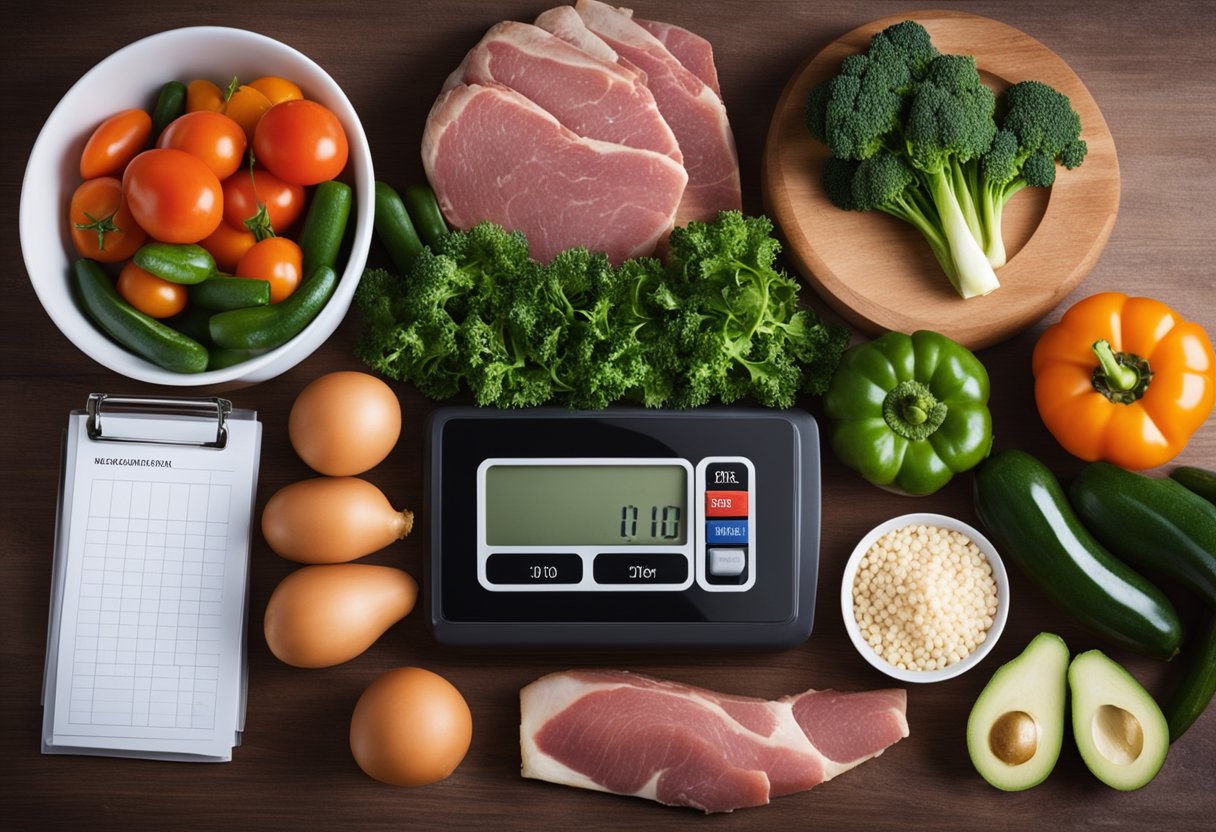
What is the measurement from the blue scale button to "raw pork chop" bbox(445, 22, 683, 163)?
1.75ft

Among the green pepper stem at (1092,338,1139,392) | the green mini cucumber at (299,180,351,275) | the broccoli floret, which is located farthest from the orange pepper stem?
the green mini cucumber at (299,180,351,275)

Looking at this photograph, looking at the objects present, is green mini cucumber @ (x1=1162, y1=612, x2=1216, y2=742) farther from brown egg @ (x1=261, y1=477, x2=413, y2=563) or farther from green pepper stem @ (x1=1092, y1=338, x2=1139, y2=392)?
brown egg @ (x1=261, y1=477, x2=413, y2=563)

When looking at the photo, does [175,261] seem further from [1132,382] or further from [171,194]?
[1132,382]

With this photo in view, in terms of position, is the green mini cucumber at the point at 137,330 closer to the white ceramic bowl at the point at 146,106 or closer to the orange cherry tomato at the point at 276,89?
the white ceramic bowl at the point at 146,106

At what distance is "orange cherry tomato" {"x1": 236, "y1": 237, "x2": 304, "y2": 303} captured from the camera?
1.33 metres

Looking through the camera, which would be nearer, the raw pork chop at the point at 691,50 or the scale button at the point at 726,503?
the scale button at the point at 726,503

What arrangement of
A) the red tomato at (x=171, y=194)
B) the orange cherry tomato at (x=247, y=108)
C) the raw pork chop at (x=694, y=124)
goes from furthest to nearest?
the raw pork chop at (x=694, y=124)
the orange cherry tomato at (x=247, y=108)
the red tomato at (x=171, y=194)

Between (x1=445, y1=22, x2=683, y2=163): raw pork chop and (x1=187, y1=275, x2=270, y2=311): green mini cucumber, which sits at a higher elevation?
(x1=445, y1=22, x2=683, y2=163): raw pork chop

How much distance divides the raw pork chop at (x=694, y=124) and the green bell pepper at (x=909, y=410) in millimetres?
326

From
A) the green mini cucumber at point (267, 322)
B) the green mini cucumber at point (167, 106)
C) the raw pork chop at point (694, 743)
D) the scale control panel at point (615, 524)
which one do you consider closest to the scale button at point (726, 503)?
the scale control panel at point (615, 524)

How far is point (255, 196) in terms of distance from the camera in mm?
1366

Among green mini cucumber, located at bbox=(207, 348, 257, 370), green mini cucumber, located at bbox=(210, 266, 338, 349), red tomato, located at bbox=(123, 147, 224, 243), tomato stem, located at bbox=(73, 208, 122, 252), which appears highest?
red tomato, located at bbox=(123, 147, 224, 243)

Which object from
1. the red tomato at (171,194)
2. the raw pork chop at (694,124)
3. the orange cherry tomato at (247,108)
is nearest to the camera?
the red tomato at (171,194)

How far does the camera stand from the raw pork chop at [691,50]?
1.51 meters
